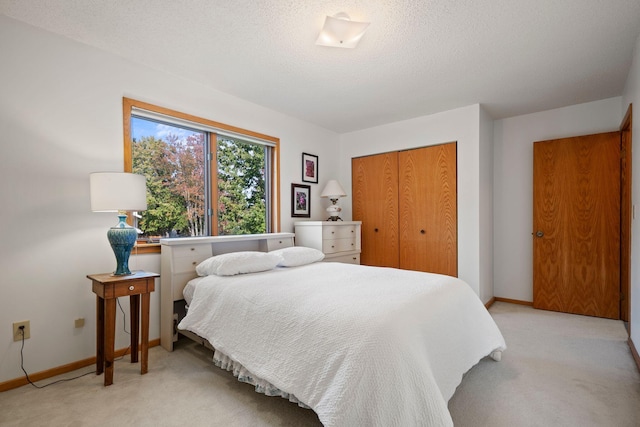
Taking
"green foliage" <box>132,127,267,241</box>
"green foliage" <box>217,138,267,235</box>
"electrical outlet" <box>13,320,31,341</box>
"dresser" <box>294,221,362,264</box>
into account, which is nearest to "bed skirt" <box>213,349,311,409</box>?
"electrical outlet" <box>13,320,31,341</box>

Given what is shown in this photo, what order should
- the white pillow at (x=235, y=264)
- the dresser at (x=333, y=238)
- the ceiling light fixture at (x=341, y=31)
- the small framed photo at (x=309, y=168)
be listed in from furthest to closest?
the small framed photo at (x=309, y=168)
the dresser at (x=333, y=238)
the white pillow at (x=235, y=264)
the ceiling light fixture at (x=341, y=31)

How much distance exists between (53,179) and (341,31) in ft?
7.28

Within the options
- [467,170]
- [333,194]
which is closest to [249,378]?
[333,194]

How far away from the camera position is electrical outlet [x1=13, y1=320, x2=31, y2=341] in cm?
202

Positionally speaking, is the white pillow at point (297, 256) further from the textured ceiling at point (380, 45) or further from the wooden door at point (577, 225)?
the wooden door at point (577, 225)

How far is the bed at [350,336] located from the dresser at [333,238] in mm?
1225

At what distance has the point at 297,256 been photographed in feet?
9.55

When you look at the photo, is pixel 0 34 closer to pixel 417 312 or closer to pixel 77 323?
pixel 77 323

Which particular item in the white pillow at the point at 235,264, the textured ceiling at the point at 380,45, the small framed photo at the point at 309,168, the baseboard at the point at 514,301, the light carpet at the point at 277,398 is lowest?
the baseboard at the point at 514,301

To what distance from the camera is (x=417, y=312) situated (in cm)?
162

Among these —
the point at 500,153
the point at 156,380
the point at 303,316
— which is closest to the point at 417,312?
the point at 303,316

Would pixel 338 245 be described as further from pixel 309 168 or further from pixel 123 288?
pixel 123 288

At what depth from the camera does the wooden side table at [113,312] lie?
2006mm

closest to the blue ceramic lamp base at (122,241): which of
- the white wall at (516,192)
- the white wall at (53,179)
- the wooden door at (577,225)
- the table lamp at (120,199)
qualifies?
the table lamp at (120,199)
